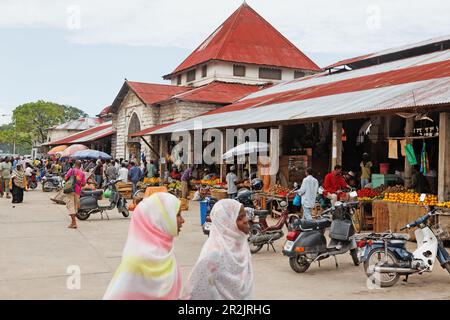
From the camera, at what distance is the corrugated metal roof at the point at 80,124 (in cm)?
6038

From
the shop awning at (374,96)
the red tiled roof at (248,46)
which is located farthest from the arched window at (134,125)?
the shop awning at (374,96)

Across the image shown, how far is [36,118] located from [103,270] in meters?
61.2

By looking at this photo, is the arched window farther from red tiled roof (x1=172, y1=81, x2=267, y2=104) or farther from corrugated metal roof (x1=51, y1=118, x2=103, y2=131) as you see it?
corrugated metal roof (x1=51, y1=118, x2=103, y2=131)

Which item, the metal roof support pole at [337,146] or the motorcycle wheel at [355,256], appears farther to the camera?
the metal roof support pole at [337,146]

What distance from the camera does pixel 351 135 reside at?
19578 millimetres

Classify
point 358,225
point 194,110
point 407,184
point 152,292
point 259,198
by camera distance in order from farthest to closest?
point 194,110 → point 259,198 → point 407,184 → point 358,225 → point 152,292

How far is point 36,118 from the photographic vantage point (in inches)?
2534

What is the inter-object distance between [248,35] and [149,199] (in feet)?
109

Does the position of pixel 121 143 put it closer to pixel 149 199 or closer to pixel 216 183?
pixel 216 183

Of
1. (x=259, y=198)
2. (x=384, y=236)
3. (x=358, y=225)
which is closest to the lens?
(x=384, y=236)

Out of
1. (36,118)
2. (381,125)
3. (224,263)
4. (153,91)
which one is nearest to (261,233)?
(224,263)

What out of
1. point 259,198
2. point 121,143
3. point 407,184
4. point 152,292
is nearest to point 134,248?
point 152,292

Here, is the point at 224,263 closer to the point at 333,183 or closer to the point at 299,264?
the point at 299,264

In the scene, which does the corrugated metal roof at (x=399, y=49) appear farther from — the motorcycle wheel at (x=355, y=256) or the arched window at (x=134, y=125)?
the motorcycle wheel at (x=355, y=256)
